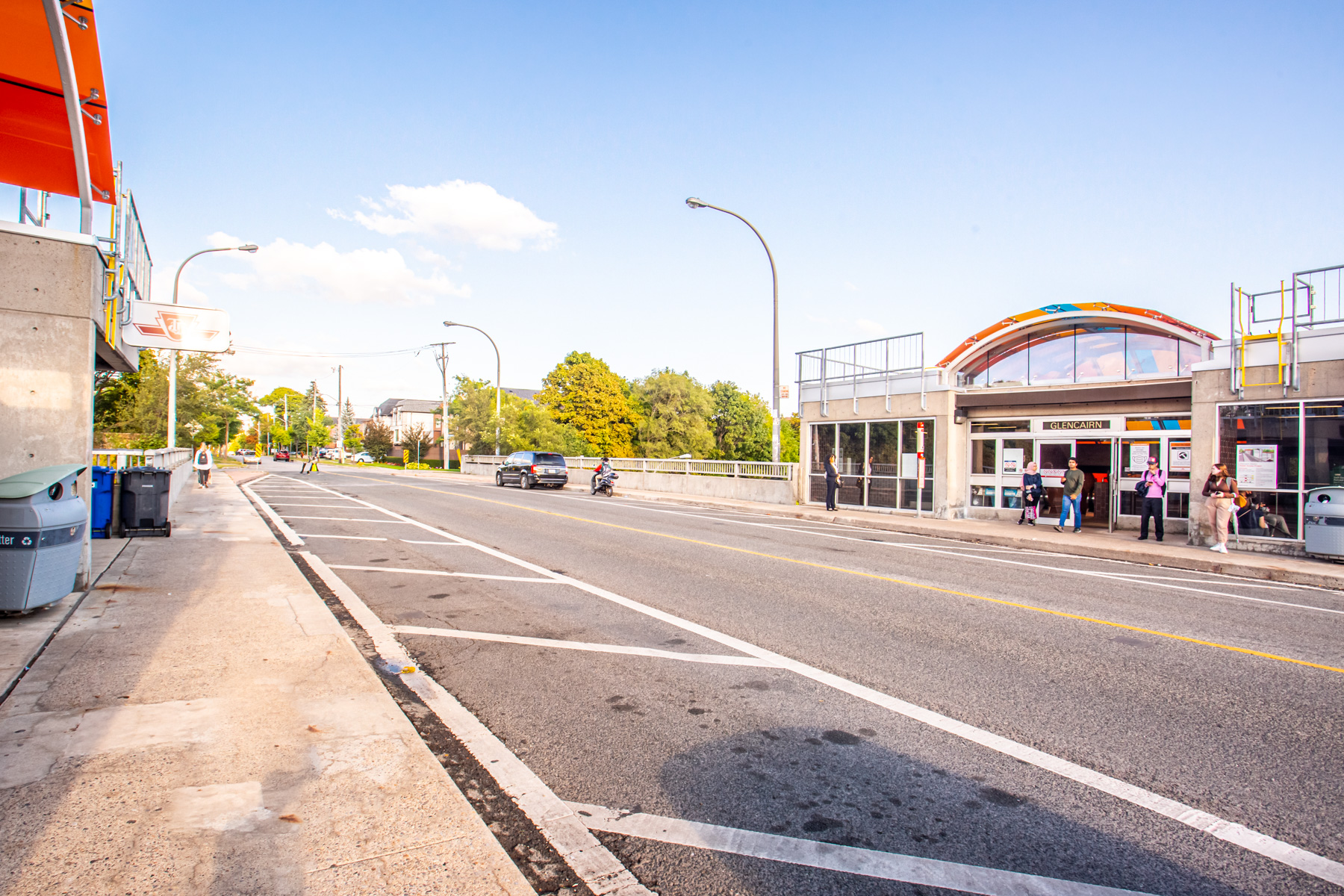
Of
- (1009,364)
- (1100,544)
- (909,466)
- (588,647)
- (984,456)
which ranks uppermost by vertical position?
(1009,364)

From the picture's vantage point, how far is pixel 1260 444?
1370 centimetres

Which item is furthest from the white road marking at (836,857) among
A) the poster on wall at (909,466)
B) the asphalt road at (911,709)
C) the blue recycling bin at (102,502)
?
the poster on wall at (909,466)

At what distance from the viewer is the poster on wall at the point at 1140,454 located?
16344 mm

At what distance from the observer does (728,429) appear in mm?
90875

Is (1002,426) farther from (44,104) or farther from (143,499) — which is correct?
(44,104)

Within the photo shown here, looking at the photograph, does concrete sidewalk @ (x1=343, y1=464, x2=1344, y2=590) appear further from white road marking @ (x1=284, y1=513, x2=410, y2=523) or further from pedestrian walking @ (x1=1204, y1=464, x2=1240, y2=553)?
white road marking @ (x1=284, y1=513, x2=410, y2=523)

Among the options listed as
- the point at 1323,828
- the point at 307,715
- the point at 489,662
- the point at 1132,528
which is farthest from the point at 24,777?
the point at 1132,528

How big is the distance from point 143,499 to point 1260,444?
1946 centimetres

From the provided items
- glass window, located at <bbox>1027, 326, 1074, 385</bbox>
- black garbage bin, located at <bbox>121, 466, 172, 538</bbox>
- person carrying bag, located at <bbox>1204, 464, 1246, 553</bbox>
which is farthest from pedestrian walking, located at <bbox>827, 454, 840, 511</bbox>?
black garbage bin, located at <bbox>121, 466, 172, 538</bbox>

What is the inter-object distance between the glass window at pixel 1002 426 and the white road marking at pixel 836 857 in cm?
1745

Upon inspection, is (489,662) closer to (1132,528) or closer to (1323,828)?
(1323,828)

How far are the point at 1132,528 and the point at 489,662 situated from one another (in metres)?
16.3

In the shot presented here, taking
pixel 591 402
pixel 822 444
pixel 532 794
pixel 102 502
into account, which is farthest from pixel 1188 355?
pixel 591 402

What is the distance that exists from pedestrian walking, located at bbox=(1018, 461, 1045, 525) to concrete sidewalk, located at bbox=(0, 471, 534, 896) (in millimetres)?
16465
